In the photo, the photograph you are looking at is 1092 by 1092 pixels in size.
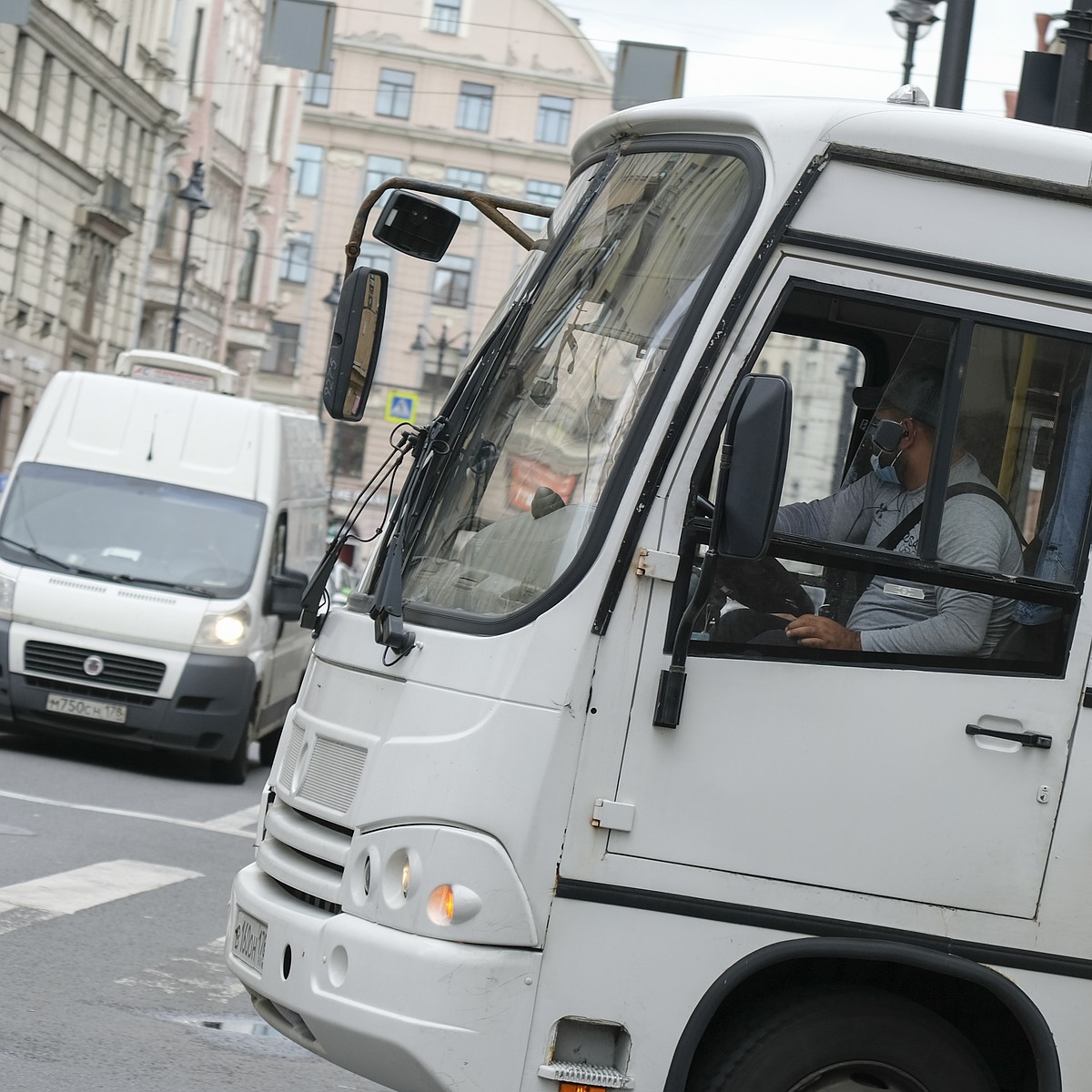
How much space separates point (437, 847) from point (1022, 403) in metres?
1.69

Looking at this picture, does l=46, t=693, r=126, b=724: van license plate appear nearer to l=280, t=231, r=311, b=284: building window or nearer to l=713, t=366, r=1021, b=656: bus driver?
l=713, t=366, r=1021, b=656: bus driver

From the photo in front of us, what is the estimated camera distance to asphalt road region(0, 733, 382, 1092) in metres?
6.36

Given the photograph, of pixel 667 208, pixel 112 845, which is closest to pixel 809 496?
pixel 667 208

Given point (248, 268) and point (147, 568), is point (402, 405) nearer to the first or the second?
point (248, 268)

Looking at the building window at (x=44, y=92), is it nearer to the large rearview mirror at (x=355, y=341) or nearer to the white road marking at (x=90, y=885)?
the white road marking at (x=90, y=885)

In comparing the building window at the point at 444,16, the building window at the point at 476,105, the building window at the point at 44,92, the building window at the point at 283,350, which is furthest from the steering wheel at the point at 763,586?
the building window at the point at 283,350

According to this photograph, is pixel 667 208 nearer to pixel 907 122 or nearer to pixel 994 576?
pixel 907 122

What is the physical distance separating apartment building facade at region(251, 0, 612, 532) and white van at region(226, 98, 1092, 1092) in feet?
237

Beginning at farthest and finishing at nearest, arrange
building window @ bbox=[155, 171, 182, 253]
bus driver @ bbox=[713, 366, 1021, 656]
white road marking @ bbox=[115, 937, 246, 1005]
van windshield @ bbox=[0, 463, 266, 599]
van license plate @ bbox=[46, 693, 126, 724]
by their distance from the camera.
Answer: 1. building window @ bbox=[155, 171, 182, 253]
2. van windshield @ bbox=[0, 463, 266, 599]
3. van license plate @ bbox=[46, 693, 126, 724]
4. white road marking @ bbox=[115, 937, 246, 1005]
5. bus driver @ bbox=[713, 366, 1021, 656]

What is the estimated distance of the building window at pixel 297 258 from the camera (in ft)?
268

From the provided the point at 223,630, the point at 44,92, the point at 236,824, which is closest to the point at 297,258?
the point at 44,92

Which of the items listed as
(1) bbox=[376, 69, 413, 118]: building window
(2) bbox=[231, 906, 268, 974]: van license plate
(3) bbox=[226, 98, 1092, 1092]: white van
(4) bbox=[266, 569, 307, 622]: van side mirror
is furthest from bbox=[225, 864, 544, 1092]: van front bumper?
(1) bbox=[376, 69, 413, 118]: building window

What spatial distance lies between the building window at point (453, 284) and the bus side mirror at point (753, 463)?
76.8 meters

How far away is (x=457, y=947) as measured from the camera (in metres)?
4.56
